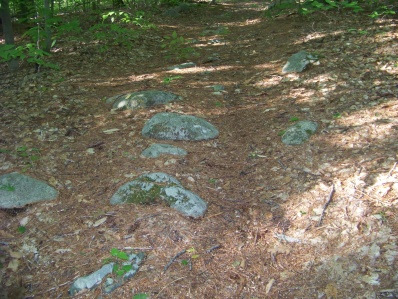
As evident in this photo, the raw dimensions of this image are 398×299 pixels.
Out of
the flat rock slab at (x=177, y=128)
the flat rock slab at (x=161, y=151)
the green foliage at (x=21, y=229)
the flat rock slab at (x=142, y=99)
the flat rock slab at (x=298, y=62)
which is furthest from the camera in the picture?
the flat rock slab at (x=298, y=62)

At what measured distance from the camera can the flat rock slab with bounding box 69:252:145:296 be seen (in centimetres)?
245

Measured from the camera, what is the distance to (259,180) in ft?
11.9

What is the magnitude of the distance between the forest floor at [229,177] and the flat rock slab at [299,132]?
0.09 m

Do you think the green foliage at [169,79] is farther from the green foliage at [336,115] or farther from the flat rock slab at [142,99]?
the green foliage at [336,115]

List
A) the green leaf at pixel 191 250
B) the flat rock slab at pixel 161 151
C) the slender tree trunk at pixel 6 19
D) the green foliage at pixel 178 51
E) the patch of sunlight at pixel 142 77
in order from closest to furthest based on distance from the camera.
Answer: the green leaf at pixel 191 250
the flat rock slab at pixel 161 151
the slender tree trunk at pixel 6 19
the patch of sunlight at pixel 142 77
the green foliage at pixel 178 51

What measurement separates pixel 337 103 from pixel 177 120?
89.1 inches

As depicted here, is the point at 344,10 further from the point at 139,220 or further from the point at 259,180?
the point at 139,220

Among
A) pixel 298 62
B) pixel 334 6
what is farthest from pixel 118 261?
pixel 334 6

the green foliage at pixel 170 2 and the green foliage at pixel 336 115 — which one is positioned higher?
the green foliage at pixel 170 2

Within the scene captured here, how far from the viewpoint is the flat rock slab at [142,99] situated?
505 cm

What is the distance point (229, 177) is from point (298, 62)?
3270mm

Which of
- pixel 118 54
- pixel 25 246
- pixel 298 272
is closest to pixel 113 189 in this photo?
pixel 25 246

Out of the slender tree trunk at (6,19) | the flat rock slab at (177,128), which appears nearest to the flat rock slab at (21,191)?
the flat rock slab at (177,128)

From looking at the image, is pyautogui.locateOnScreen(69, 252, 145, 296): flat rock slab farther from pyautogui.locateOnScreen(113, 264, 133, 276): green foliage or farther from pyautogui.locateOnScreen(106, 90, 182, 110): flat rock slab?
pyautogui.locateOnScreen(106, 90, 182, 110): flat rock slab
